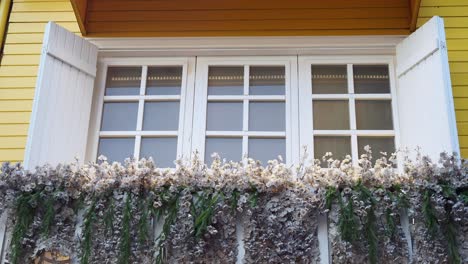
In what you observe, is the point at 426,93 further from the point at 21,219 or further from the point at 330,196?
the point at 21,219

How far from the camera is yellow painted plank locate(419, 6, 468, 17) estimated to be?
491 cm

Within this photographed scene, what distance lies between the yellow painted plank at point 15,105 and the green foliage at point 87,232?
1.65m

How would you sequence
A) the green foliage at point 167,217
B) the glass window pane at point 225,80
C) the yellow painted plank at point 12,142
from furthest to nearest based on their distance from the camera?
the glass window pane at point 225,80 → the yellow painted plank at point 12,142 → the green foliage at point 167,217

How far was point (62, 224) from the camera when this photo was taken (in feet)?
11.7

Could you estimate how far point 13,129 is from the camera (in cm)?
477

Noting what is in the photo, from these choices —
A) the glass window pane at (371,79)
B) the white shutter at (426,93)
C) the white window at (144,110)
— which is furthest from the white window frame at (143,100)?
the white shutter at (426,93)

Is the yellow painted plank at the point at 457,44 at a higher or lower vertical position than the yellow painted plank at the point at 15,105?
higher

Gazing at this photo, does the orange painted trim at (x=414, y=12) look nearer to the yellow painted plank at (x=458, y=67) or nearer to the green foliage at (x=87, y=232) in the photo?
the yellow painted plank at (x=458, y=67)

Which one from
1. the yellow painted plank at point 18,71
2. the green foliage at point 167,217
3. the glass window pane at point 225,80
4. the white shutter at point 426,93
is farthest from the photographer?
the yellow painted plank at point 18,71

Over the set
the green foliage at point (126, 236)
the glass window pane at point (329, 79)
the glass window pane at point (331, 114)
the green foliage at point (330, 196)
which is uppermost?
the glass window pane at point (329, 79)

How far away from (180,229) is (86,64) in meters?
1.92

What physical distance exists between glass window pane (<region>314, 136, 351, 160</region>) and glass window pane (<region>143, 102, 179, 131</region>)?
44.2 inches

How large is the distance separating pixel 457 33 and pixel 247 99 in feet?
5.97

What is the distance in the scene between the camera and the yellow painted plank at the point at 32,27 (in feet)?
16.8
